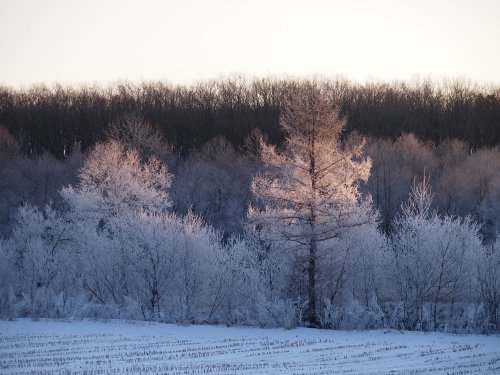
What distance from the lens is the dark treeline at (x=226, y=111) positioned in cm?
8581

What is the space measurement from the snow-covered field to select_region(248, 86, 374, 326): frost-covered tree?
4264mm

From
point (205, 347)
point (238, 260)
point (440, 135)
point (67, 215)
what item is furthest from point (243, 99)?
point (205, 347)

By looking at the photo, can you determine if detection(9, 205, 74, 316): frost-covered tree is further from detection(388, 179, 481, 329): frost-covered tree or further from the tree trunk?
detection(388, 179, 481, 329): frost-covered tree

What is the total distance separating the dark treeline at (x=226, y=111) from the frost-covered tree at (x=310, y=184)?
53490 millimetres

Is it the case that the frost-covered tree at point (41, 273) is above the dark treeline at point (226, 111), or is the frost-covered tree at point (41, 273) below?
below

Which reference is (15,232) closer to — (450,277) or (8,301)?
(8,301)

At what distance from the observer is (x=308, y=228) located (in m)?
27.1

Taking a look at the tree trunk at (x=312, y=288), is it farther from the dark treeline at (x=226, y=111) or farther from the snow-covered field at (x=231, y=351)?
the dark treeline at (x=226, y=111)

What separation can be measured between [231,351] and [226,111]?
276ft

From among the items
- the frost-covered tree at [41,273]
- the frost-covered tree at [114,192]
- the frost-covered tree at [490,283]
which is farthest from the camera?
the frost-covered tree at [114,192]

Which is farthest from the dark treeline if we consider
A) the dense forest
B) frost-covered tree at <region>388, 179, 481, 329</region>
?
frost-covered tree at <region>388, 179, 481, 329</region>

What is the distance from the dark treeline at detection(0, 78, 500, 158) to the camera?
85812 millimetres

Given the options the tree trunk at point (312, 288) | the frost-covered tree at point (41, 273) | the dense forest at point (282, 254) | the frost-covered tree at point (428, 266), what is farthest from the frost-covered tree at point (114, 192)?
the frost-covered tree at point (428, 266)

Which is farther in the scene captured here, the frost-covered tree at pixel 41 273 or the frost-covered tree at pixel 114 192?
the frost-covered tree at pixel 114 192
